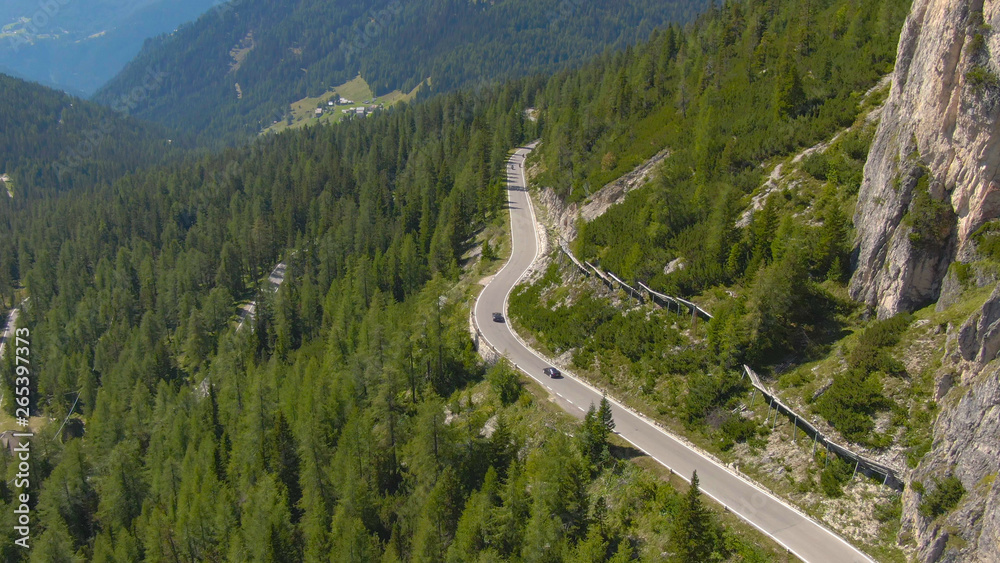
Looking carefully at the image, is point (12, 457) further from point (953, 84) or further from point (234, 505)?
point (953, 84)

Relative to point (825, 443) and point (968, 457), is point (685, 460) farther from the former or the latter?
point (968, 457)

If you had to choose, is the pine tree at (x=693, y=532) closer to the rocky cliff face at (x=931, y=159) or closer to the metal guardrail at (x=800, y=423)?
the metal guardrail at (x=800, y=423)

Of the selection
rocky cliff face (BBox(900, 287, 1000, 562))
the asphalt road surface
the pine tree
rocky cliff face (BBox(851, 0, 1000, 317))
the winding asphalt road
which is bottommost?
the asphalt road surface

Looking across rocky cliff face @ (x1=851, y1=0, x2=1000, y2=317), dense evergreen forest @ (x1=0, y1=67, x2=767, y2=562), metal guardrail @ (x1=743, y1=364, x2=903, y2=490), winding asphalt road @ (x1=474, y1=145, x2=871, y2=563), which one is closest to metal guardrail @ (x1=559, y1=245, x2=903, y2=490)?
metal guardrail @ (x1=743, y1=364, x2=903, y2=490)

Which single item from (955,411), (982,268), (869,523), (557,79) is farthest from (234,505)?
(557,79)

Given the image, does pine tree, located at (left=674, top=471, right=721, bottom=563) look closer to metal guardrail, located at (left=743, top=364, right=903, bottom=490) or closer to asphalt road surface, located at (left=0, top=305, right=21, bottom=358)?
metal guardrail, located at (left=743, top=364, right=903, bottom=490)

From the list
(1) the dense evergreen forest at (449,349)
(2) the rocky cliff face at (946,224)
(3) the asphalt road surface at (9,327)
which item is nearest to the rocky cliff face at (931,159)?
(2) the rocky cliff face at (946,224)

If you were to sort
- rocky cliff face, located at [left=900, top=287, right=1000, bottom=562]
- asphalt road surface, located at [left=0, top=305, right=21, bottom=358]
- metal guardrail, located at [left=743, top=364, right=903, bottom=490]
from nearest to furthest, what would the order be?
rocky cliff face, located at [left=900, top=287, right=1000, bottom=562]
metal guardrail, located at [left=743, top=364, right=903, bottom=490]
asphalt road surface, located at [left=0, top=305, right=21, bottom=358]
